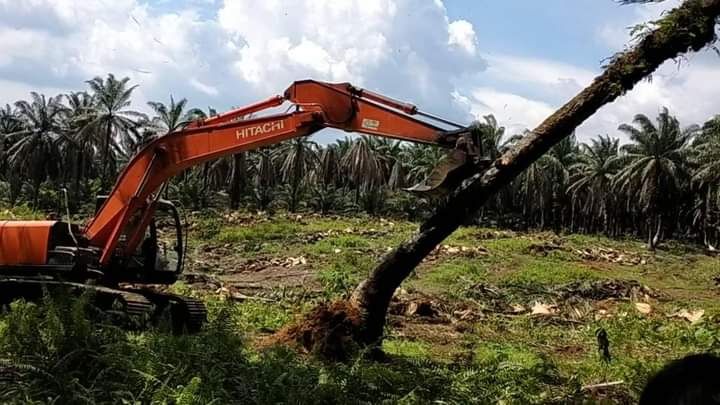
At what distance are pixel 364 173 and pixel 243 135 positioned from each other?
53.3m

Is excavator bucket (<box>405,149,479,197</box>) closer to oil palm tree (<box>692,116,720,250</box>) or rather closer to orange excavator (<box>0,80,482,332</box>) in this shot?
orange excavator (<box>0,80,482,332</box>)

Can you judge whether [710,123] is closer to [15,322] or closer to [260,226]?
[260,226]

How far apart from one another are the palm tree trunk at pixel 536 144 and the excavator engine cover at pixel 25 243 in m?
4.34

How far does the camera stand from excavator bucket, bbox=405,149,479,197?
8891mm

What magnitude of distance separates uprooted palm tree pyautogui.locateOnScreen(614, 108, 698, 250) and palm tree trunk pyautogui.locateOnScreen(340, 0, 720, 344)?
135 ft

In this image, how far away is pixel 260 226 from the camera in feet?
119

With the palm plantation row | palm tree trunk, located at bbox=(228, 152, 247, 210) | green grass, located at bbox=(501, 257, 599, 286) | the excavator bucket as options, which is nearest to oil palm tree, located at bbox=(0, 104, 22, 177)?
the palm plantation row

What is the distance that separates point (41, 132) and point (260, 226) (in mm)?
23238

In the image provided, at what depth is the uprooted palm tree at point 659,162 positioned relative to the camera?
48.4 m

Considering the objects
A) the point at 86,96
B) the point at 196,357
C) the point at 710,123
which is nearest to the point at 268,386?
the point at 196,357

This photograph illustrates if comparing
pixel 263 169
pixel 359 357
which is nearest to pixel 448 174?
pixel 359 357

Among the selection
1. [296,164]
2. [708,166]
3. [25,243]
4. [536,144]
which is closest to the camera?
[536,144]

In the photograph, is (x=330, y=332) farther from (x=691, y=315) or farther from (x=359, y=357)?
(x=691, y=315)

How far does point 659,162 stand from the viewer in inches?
1900
